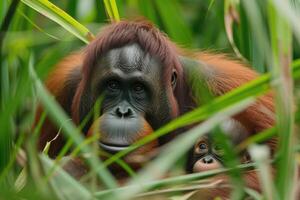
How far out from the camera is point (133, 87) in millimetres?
3311

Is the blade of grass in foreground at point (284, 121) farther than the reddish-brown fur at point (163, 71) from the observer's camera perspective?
No

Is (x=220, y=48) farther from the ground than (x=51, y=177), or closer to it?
farther from the ground

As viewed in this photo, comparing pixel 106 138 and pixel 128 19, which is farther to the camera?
pixel 128 19

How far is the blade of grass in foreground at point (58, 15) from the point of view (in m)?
2.64

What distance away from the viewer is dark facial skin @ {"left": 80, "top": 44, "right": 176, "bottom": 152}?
3.22 meters

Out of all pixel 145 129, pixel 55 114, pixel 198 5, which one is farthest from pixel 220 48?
pixel 55 114

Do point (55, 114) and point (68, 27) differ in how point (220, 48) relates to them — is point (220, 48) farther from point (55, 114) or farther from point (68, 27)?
point (55, 114)

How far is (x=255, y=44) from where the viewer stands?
11.4ft

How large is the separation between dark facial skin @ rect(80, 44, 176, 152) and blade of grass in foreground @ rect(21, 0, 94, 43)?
0.41m

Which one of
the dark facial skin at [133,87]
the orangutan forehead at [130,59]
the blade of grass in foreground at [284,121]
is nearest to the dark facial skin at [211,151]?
the dark facial skin at [133,87]

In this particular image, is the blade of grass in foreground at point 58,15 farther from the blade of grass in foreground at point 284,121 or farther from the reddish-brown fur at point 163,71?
the blade of grass in foreground at point 284,121

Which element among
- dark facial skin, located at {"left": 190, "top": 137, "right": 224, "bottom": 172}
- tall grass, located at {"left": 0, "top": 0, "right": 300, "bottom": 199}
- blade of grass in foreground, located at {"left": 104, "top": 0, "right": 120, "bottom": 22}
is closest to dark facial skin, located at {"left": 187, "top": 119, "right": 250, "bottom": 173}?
dark facial skin, located at {"left": 190, "top": 137, "right": 224, "bottom": 172}

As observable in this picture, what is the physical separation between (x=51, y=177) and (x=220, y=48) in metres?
2.42

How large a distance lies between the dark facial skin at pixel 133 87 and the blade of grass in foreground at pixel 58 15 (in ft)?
1.34
